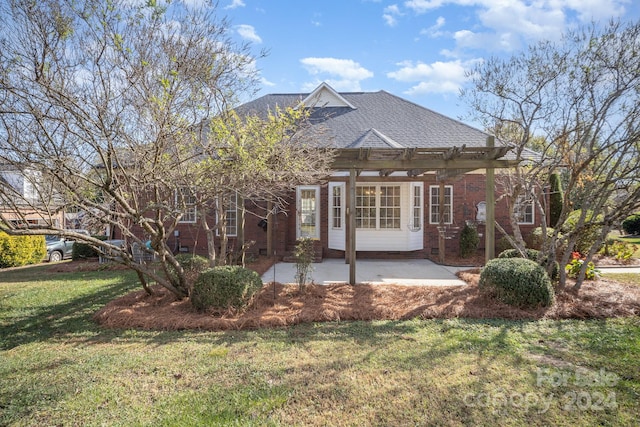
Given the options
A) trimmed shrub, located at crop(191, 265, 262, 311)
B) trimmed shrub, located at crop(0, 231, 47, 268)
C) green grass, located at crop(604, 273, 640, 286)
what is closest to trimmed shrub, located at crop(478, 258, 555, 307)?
green grass, located at crop(604, 273, 640, 286)

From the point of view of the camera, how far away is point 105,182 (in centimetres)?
466

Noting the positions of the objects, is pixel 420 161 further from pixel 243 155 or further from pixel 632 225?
pixel 632 225

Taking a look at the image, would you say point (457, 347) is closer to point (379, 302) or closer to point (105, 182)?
point (379, 302)

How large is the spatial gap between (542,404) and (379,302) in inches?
135

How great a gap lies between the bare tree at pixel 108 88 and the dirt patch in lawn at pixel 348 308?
154 centimetres

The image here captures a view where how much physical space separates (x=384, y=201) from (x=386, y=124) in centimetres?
270

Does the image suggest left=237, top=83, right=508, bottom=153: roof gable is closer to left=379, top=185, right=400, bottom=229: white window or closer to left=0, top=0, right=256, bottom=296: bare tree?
left=379, top=185, right=400, bottom=229: white window

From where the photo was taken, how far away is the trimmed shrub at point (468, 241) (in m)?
11.9

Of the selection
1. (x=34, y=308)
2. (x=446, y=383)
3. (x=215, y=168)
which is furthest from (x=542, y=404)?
(x=34, y=308)

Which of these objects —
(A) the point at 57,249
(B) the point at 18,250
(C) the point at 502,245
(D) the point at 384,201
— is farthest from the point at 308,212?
(A) the point at 57,249

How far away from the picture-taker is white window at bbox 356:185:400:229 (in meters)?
11.9

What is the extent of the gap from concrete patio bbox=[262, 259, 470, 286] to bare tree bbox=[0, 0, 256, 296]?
3.66 metres

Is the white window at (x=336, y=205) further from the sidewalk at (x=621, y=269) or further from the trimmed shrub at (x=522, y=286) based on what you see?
the sidewalk at (x=621, y=269)

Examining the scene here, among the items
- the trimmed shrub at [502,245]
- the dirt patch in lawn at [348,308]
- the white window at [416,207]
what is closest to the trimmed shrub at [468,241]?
the trimmed shrub at [502,245]
